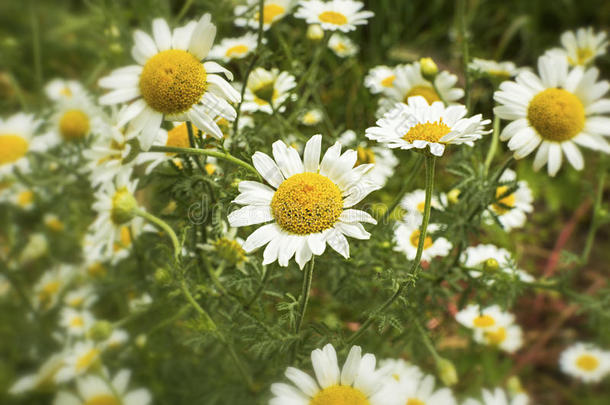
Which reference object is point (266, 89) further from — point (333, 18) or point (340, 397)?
point (340, 397)

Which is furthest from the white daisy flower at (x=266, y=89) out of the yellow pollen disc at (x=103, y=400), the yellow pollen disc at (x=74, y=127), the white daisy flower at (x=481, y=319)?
the yellow pollen disc at (x=103, y=400)

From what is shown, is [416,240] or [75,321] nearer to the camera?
[416,240]

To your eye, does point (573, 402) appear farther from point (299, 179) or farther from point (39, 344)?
point (39, 344)

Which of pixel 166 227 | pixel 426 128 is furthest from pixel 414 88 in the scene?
pixel 166 227

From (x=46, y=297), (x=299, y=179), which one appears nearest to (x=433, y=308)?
(x=299, y=179)

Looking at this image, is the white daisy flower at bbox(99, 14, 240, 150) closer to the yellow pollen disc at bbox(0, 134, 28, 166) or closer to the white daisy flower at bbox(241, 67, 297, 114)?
the white daisy flower at bbox(241, 67, 297, 114)

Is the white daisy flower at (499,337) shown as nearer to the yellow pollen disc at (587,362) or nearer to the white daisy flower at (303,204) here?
the yellow pollen disc at (587,362)
